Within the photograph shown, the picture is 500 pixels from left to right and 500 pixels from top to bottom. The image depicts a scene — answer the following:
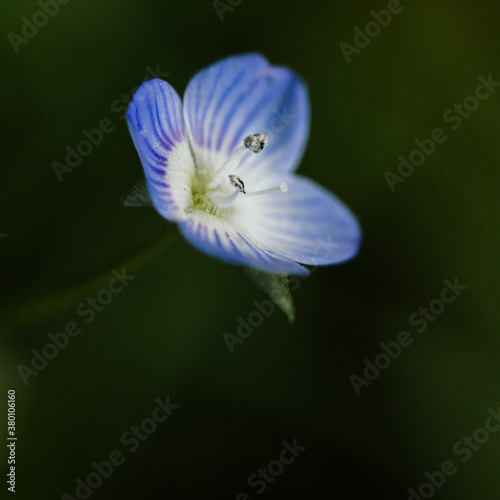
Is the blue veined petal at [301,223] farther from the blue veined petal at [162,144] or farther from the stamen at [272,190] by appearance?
the blue veined petal at [162,144]

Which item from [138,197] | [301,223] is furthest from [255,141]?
[138,197]

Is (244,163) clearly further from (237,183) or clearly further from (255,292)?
(255,292)

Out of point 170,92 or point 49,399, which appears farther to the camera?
point 49,399

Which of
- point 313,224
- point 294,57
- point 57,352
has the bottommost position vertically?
point 57,352

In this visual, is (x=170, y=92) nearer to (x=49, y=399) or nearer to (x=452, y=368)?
(x=49, y=399)

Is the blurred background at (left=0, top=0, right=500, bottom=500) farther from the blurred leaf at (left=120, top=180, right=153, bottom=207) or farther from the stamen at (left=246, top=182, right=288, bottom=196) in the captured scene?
the blurred leaf at (left=120, top=180, right=153, bottom=207)

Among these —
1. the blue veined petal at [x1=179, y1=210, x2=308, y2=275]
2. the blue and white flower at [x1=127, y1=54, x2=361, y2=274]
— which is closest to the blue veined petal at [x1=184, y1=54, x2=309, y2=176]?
the blue and white flower at [x1=127, y1=54, x2=361, y2=274]

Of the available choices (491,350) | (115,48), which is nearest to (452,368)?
(491,350)
